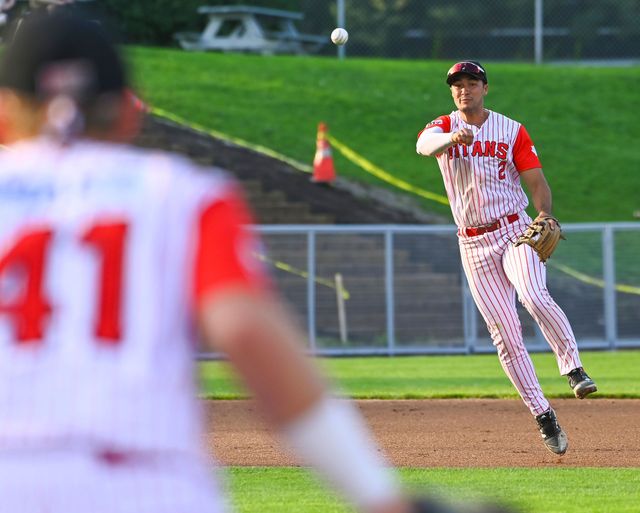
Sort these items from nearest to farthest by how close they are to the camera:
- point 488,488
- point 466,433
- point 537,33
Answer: point 488,488 < point 466,433 < point 537,33

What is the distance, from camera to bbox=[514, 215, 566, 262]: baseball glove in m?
8.27

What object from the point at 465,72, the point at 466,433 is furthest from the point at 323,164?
the point at 465,72

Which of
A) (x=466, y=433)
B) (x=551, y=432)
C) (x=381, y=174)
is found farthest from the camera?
(x=381, y=174)

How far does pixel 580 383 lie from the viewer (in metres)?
8.40

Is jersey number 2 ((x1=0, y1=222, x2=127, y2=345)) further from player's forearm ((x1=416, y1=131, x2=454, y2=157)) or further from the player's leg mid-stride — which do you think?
the player's leg mid-stride

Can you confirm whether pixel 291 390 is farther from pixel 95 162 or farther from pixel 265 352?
pixel 95 162

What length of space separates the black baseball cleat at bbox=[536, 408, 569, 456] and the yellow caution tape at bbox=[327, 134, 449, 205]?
685 inches

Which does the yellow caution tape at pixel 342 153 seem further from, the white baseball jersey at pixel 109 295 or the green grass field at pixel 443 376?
the white baseball jersey at pixel 109 295

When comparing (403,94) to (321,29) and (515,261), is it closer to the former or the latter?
(321,29)

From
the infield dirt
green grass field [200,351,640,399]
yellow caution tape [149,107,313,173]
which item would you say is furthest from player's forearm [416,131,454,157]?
yellow caution tape [149,107,313,173]

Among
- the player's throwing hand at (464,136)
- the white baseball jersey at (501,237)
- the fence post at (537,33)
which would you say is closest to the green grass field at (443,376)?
the white baseball jersey at (501,237)

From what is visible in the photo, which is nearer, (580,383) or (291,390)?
(291,390)

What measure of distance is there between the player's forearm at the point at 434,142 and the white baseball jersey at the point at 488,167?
0.67 feet

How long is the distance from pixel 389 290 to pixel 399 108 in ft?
42.3
